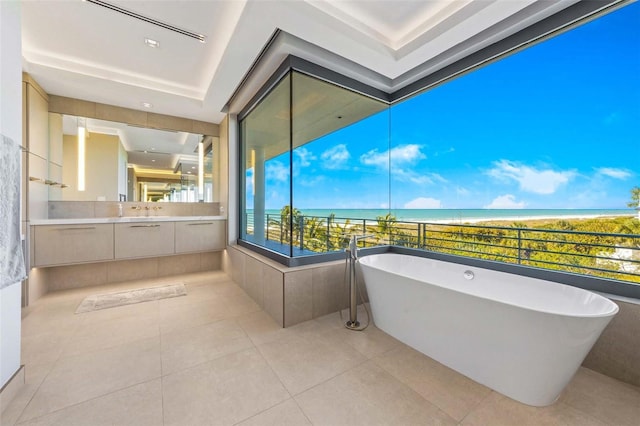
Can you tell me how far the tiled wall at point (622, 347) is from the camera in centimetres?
147

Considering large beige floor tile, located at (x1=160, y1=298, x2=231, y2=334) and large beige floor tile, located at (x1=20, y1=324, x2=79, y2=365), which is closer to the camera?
large beige floor tile, located at (x1=20, y1=324, x2=79, y2=365)

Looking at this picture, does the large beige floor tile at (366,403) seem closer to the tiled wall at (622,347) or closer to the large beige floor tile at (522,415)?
the large beige floor tile at (522,415)

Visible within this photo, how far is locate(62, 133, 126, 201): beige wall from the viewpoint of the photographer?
3242mm

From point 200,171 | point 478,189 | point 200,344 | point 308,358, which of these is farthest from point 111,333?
point 478,189

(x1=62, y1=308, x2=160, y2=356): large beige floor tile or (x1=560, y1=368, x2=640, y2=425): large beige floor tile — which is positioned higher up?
(x1=560, y1=368, x2=640, y2=425): large beige floor tile

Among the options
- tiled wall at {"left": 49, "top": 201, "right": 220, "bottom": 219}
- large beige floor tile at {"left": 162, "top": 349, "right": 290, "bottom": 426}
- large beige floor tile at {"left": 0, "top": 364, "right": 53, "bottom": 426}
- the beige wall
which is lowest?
large beige floor tile at {"left": 162, "top": 349, "right": 290, "bottom": 426}

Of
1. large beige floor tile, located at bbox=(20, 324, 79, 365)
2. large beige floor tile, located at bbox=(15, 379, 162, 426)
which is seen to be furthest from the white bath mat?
large beige floor tile, located at bbox=(15, 379, 162, 426)

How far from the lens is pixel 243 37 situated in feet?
6.77

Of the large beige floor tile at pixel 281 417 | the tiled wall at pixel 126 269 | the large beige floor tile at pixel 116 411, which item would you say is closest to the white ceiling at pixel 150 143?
the tiled wall at pixel 126 269

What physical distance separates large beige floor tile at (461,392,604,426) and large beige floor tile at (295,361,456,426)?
18 cm

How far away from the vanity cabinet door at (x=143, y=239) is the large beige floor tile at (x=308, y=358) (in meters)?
2.47

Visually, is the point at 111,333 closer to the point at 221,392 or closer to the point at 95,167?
the point at 221,392

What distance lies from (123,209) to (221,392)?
344 centimetres

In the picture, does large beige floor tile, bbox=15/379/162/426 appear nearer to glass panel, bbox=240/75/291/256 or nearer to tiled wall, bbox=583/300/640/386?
glass panel, bbox=240/75/291/256
